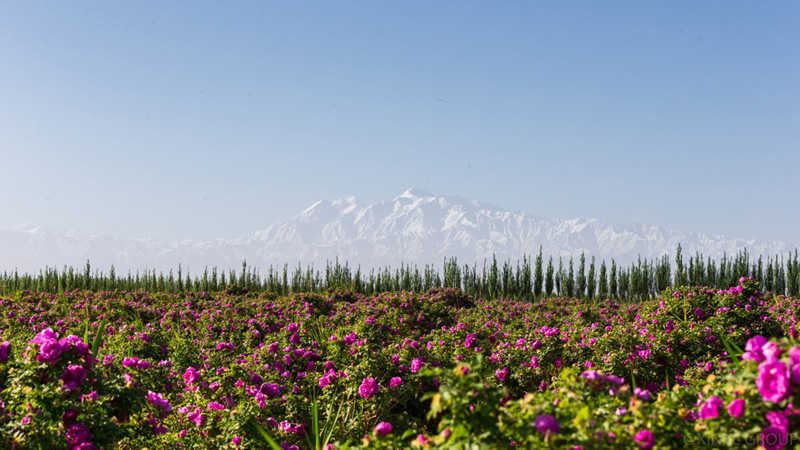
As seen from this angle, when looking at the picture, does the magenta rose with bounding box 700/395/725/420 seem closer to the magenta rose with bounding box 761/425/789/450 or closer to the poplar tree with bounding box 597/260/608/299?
the magenta rose with bounding box 761/425/789/450

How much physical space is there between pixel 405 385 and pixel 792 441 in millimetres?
3540

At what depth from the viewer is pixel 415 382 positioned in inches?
218

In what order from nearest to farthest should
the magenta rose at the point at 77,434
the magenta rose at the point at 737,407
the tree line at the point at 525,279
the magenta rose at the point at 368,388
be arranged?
the magenta rose at the point at 737,407 < the magenta rose at the point at 77,434 < the magenta rose at the point at 368,388 < the tree line at the point at 525,279

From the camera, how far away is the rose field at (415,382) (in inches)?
85.1

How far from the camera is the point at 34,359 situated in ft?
11.0

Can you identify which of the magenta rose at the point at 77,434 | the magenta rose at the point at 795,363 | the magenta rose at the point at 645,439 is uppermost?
the magenta rose at the point at 795,363

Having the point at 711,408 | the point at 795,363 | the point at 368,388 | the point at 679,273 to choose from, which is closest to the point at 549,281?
the point at 679,273

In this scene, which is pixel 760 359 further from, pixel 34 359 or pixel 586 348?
pixel 586 348

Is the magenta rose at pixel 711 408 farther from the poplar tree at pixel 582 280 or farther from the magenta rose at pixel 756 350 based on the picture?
the poplar tree at pixel 582 280

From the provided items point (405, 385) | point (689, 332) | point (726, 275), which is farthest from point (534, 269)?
point (405, 385)

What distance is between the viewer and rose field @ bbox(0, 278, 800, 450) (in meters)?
2.16

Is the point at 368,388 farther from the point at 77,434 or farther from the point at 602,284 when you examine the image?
the point at 602,284

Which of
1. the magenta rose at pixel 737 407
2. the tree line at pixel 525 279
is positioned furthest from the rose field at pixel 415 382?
Answer: the tree line at pixel 525 279

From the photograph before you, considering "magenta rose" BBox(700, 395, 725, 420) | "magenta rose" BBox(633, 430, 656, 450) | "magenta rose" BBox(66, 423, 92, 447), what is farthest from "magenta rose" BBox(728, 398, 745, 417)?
"magenta rose" BBox(66, 423, 92, 447)
